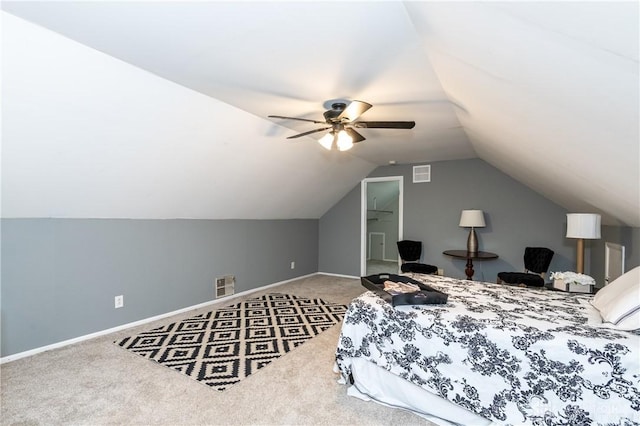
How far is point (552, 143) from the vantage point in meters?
2.21

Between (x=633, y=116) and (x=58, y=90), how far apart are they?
3.15 m

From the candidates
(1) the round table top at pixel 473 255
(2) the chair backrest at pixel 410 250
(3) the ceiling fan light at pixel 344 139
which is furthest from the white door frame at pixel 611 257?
(3) the ceiling fan light at pixel 344 139

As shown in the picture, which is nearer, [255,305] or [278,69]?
[278,69]

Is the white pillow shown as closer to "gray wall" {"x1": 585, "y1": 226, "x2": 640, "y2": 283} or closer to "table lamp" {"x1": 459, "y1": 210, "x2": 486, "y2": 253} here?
"gray wall" {"x1": 585, "y1": 226, "x2": 640, "y2": 283}

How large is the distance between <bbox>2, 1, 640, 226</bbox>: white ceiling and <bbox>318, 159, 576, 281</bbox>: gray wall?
96cm

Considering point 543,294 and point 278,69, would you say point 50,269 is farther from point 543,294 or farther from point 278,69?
point 543,294

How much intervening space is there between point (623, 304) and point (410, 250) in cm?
364

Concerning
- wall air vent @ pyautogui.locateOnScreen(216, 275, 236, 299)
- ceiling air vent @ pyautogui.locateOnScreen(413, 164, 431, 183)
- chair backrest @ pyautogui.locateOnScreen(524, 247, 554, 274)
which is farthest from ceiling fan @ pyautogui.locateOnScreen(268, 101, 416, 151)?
chair backrest @ pyautogui.locateOnScreen(524, 247, 554, 274)

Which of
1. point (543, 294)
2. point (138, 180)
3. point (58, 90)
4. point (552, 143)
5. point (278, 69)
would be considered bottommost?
point (543, 294)

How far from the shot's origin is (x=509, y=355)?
1.65 meters

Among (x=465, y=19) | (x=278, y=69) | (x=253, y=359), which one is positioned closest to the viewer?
(x=465, y=19)

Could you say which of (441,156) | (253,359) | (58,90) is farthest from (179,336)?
(441,156)

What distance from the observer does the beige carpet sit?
6.22 ft

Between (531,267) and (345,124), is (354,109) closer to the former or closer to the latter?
(345,124)
